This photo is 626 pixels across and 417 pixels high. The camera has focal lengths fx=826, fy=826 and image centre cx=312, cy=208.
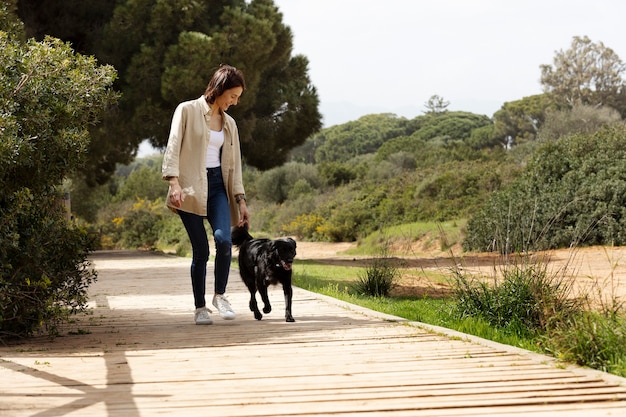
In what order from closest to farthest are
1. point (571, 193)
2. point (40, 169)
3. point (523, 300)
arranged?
point (40, 169)
point (523, 300)
point (571, 193)

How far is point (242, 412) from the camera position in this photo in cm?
352

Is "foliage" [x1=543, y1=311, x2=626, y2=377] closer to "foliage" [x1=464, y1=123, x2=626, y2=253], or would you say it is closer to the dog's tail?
the dog's tail

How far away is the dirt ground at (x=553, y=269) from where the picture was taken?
658cm

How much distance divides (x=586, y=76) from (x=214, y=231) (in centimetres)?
7003

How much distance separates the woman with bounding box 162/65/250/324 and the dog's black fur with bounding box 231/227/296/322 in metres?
0.27

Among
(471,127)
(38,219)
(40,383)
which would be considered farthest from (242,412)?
(471,127)

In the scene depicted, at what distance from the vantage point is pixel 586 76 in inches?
2815

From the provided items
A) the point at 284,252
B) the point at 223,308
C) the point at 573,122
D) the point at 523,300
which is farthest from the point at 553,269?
the point at 573,122

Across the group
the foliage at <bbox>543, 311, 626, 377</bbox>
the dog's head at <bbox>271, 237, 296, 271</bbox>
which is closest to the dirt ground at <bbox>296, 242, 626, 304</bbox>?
the foliage at <bbox>543, 311, 626, 377</bbox>

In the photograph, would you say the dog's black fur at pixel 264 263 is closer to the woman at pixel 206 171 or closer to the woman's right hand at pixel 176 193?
the woman at pixel 206 171

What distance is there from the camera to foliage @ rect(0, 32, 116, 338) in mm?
5871

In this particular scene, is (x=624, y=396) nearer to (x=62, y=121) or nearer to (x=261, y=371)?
(x=261, y=371)

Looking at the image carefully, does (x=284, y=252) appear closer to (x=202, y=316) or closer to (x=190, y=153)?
(x=202, y=316)

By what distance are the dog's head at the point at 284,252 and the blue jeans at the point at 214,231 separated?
398 millimetres
